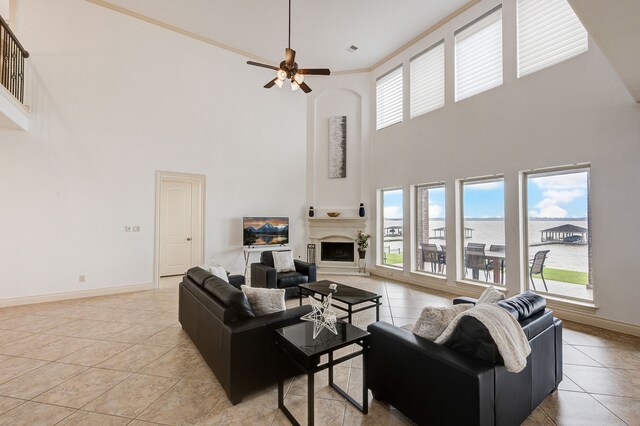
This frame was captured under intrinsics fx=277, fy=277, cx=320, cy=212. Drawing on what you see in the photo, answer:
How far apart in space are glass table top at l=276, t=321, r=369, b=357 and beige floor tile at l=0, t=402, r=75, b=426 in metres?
1.69

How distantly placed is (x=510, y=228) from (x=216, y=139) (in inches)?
239

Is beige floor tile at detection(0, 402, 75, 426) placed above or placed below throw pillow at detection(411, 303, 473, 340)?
below

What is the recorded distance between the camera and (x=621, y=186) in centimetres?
347

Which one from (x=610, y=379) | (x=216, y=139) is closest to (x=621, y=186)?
(x=610, y=379)

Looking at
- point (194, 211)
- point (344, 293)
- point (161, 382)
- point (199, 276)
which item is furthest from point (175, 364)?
point (194, 211)

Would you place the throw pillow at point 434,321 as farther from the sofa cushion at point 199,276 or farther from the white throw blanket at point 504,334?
the sofa cushion at point 199,276

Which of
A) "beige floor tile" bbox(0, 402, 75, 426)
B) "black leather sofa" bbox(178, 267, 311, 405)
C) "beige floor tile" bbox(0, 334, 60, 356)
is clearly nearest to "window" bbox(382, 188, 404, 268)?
"black leather sofa" bbox(178, 267, 311, 405)

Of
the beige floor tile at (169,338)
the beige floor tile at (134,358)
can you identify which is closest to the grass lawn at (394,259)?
the beige floor tile at (169,338)

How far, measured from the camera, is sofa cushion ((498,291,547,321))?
1930 millimetres

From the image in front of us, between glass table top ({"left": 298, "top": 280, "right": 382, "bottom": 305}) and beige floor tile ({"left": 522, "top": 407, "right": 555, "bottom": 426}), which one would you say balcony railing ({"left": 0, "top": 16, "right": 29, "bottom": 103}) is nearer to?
glass table top ({"left": 298, "top": 280, "right": 382, "bottom": 305})

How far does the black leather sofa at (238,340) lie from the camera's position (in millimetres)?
2092

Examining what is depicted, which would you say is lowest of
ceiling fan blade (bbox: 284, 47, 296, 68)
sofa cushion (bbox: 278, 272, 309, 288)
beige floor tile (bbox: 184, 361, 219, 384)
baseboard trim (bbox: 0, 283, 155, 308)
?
beige floor tile (bbox: 184, 361, 219, 384)

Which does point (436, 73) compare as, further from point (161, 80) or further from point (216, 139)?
point (161, 80)

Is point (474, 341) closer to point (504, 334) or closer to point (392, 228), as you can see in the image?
point (504, 334)
